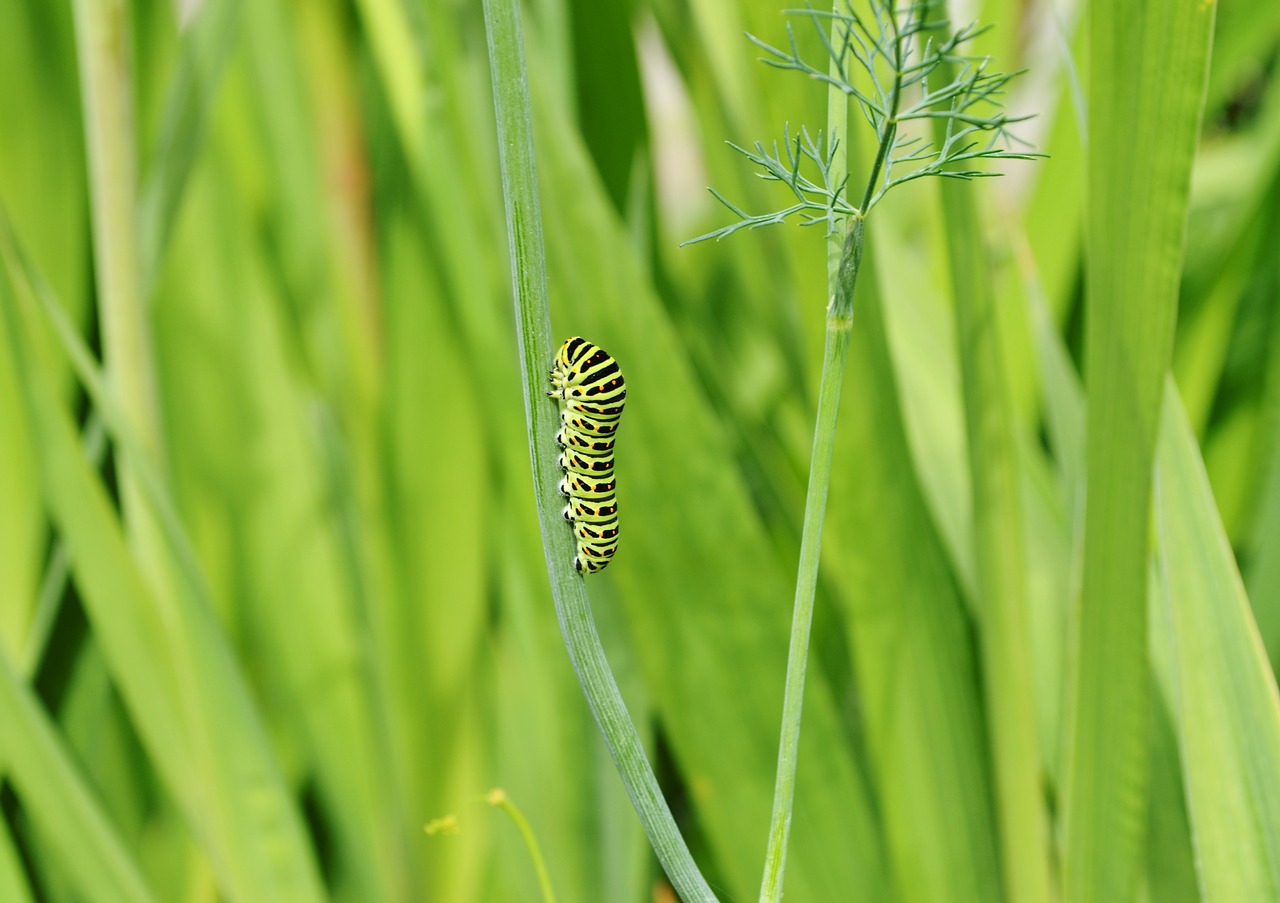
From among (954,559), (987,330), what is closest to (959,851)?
(954,559)

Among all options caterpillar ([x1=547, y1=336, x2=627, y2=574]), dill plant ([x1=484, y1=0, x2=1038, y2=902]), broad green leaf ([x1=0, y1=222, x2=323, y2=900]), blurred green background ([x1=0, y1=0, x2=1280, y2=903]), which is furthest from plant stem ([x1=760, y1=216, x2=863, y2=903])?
broad green leaf ([x1=0, y1=222, x2=323, y2=900])

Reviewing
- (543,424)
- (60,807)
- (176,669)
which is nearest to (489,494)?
(176,669)

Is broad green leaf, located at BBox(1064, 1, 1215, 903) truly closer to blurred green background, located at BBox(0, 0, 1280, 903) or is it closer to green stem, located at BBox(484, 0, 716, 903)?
blurred green background, located at BBox(0, 0, 1280, 903)

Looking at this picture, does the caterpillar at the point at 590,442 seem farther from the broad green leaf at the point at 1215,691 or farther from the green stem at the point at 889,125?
the broad green leaf at the point at 1215,691

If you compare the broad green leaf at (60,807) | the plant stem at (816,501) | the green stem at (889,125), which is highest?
the green stem at (889,125)

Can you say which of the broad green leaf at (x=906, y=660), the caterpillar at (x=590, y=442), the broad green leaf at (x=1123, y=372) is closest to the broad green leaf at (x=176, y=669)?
the caterpillar at (x=590, y=442)

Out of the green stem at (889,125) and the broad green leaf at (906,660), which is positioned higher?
the green stem at (889,125)

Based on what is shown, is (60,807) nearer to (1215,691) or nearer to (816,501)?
(816,501)

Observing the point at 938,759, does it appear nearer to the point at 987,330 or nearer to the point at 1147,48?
the point at 987,330
